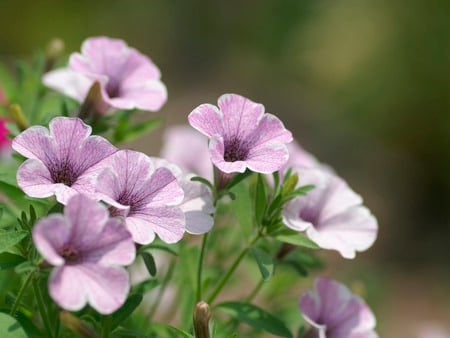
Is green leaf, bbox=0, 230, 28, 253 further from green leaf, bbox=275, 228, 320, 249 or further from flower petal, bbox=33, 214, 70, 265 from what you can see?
green leaf, bbox=275, 228, 320, 249

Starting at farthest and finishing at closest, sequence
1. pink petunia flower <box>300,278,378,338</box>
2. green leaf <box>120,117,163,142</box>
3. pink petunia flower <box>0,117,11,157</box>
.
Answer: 1. pink petunia flower <box>0,117,11,157</box>
2. green leaf <box>120,117,163,142</box>
3. pink petunia flower <box>300,278,378,338</box>

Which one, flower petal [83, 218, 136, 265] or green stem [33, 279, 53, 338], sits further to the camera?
green stem [33, 279, 53, 338]

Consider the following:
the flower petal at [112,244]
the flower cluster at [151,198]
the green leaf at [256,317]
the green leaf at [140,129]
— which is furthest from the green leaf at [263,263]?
the green leaf at [140,129]

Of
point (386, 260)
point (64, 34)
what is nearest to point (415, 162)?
point (386, 260)

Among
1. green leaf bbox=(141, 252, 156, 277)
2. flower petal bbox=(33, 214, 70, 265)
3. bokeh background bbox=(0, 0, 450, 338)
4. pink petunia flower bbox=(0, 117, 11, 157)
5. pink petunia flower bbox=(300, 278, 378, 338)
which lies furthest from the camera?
bokeh background bbox=(0, 0, 450, 338)

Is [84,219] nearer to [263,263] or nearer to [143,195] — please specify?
[143,195]

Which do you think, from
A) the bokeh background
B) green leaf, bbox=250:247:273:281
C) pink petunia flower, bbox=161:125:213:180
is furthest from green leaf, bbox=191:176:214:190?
the bokeh background

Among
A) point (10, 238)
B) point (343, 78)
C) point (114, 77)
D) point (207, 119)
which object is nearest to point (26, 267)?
point (10, 238)
